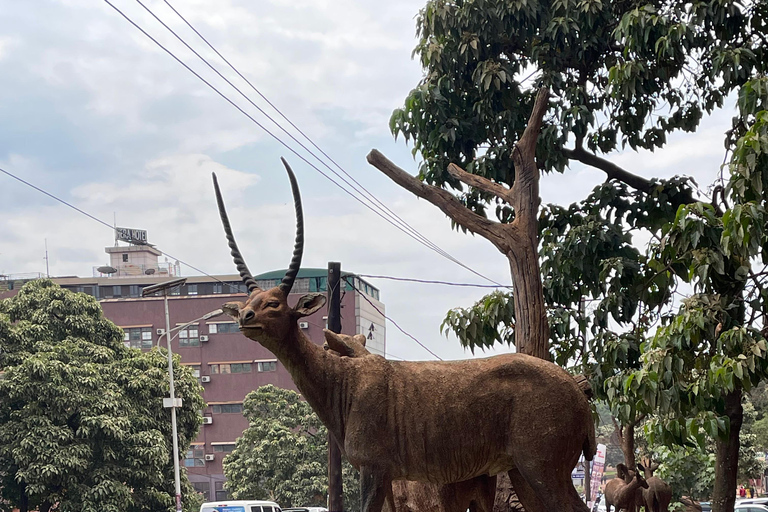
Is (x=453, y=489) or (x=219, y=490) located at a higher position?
(x=453, y=489)

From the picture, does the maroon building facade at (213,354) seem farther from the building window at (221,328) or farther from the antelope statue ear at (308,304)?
the antelope statue ear at (308,304)

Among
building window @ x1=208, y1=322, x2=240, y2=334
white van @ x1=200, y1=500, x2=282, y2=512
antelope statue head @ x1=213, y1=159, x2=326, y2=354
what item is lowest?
white van @ x1=200, y1=500, x2=282, y2=512

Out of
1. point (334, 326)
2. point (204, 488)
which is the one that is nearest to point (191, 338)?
point (204, 488)

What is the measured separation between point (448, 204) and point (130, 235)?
166 feet

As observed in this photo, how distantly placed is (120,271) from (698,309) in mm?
50336

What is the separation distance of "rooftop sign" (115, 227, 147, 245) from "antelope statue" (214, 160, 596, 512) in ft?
156

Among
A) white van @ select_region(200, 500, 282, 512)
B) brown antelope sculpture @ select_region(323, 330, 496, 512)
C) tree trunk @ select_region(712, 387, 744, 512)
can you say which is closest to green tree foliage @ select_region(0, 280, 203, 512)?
white van @ select_region(200, 500, 282, 512)

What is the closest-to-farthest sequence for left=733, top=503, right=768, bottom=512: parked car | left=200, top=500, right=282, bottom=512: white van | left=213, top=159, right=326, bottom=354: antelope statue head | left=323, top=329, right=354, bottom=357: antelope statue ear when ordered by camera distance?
left=213, top=159, right=326, bottom=354: antelope statue head, left=323, top=329, right=354, bottom=357: antelope statue ear, left=733, top=503, right=768, bottom=512: parked car, left=200, top=500, right=282, bottom=512: white van

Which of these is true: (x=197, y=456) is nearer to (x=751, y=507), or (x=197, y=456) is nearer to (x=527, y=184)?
(x=751, y=507)

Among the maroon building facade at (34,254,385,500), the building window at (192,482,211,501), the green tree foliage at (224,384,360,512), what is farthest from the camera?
the maroon building facade at (34,254,385,500)

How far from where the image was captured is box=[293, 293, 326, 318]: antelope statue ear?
14.2 ft

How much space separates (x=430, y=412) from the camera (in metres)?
4.41

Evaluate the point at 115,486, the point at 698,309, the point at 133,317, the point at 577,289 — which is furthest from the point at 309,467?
the point at 698,309

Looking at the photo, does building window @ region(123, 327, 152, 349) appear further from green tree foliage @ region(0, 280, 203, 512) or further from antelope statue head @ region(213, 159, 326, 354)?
antelope statue head @ region(213, 159, 326, 354)
